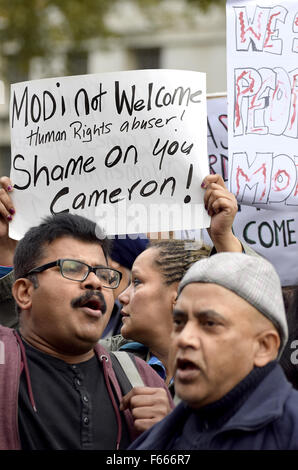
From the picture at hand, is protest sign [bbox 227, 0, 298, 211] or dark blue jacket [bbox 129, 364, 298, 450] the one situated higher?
protest sign [bbox 227, 0, 298, 211]

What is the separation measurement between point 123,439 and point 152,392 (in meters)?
0.19

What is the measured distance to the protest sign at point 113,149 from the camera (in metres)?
3.93

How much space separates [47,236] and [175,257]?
0.70 meters

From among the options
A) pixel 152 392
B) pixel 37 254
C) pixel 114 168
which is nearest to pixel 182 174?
pixel 114 168

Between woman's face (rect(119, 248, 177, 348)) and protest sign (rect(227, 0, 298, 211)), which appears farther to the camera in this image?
protest sign (rect(227, 0, 298, 211))

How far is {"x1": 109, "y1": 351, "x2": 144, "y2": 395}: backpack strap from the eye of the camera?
11.0 feet

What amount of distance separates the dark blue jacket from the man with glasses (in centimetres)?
62

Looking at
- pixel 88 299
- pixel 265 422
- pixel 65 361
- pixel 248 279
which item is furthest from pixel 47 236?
pixel 265 422

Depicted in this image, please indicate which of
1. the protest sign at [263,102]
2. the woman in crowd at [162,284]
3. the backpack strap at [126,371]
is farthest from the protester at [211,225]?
the backpack strap at [126,371]

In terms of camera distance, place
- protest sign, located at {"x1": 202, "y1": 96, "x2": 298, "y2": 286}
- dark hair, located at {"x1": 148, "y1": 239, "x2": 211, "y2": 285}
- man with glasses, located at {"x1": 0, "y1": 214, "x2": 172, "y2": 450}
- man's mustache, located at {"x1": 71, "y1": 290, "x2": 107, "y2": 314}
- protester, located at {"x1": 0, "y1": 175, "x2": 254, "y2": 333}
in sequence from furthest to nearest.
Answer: protest sign, located at {"x1": 202, "y1": 96, "x2": 298, "y2": 286}, dark hair, located at {"x1": 148, "y1": 239, "x2": 211, "y2": 285}, protester, located at {"x1": 0, "y1": 175, "x2": 254, "y2": 333}, man's mustache, located at {"x1": 71, "y1": 290, "x2": 107, "y2": 314}, man with glasses, located at {"x1": 0, "y1": 214, "x2": 172, "y2": 450}

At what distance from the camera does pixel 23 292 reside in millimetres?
3383

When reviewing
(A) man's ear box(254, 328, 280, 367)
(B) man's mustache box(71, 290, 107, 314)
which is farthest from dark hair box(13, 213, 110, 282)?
(A) man's ear box(254, 328, 280, 367)

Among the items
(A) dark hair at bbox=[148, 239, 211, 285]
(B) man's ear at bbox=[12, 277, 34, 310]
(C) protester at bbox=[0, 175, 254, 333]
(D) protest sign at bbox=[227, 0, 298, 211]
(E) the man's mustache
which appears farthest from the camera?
(D) protest sign at bbox=[227, 0, 298, 211]

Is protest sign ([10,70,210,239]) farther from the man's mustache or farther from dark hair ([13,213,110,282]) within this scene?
the man's mustache
